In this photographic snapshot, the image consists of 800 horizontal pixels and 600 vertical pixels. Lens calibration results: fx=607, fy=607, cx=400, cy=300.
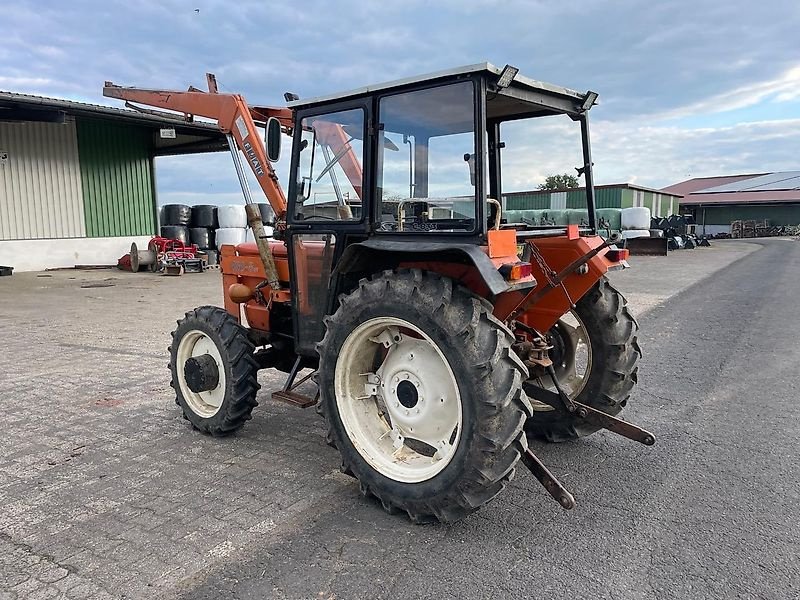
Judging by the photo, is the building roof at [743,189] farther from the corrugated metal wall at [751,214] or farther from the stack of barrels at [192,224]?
the stack of barrels at [192,224]

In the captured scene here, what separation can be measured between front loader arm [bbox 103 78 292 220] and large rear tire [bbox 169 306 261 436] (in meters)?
0.99

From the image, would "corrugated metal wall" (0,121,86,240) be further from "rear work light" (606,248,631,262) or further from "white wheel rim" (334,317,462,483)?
"rear work light" (606,248,631,262)

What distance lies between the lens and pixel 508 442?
2.92 metres

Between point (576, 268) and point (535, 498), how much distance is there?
1.39 m

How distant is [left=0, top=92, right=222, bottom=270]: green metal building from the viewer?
16.5 metres

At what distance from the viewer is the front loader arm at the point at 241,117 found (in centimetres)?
465

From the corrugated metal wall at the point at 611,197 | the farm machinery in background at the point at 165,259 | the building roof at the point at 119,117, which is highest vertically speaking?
the building roof at the point at 119,117

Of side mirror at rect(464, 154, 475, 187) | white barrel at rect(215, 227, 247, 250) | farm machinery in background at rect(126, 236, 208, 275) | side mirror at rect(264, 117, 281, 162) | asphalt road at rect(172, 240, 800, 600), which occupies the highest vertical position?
side mirror at rect(264, 117, 281, 162)

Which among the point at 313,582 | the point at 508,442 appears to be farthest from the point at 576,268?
the point at 313,582

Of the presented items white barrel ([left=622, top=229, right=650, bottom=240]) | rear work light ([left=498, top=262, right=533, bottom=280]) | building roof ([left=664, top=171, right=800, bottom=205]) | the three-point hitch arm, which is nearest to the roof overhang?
building roof ([left=664, top=171, right=800, bottom=205])

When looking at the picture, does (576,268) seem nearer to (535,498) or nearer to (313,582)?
(535,498)

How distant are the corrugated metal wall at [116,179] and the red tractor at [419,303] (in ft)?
52.0

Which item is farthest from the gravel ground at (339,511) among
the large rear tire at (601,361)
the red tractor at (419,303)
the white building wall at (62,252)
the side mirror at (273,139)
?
the white building wall at (62,252)

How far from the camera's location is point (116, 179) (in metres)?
19.2
